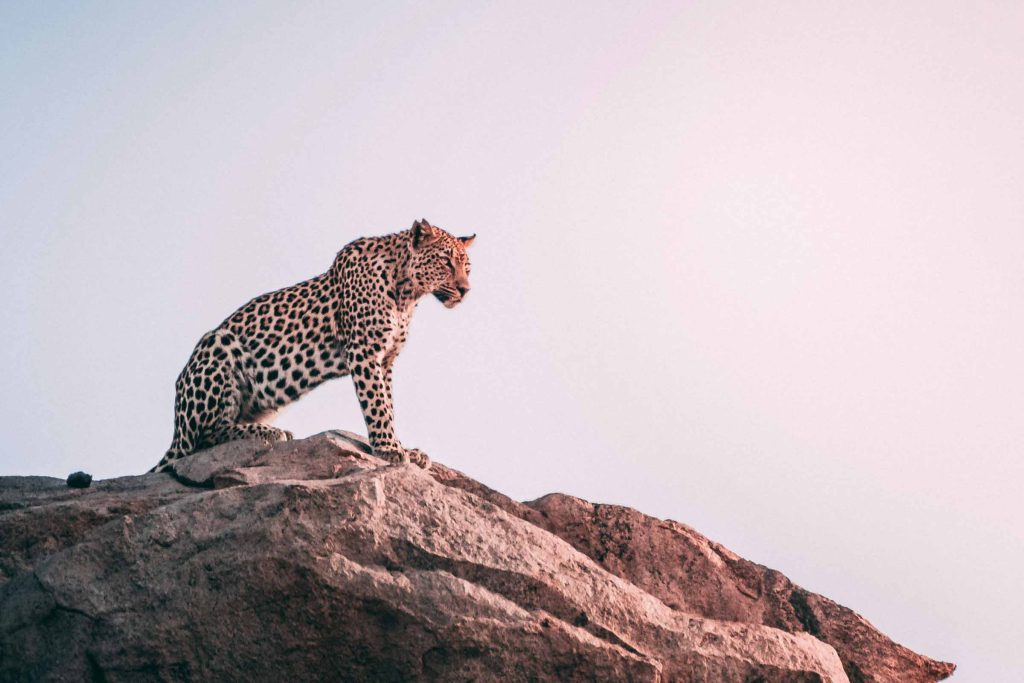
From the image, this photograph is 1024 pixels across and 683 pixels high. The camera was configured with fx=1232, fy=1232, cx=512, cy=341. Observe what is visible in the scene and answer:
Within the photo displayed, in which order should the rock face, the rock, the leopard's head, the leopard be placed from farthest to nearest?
1. the leopard's head
2. the leopard
3. the rock
4. the rock face

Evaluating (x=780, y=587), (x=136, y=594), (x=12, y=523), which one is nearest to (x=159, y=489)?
(x=12, y=523)

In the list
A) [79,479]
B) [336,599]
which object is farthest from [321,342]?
[336,599]

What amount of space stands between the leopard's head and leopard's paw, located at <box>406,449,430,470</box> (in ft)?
8.38

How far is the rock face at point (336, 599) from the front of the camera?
11227 millimetres

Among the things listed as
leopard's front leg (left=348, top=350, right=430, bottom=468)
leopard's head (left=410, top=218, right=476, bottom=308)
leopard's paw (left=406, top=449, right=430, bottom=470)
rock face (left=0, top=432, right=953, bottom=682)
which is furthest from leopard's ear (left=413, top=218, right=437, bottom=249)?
rock face (left=0, top=432, right=953, bottom=682)

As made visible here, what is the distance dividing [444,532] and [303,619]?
1.64 meters

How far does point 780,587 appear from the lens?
14.8 m

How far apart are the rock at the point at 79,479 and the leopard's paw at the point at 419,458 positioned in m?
3.84

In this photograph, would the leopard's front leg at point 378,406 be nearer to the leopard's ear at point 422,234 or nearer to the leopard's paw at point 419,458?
the leopard's paw at point 419,458

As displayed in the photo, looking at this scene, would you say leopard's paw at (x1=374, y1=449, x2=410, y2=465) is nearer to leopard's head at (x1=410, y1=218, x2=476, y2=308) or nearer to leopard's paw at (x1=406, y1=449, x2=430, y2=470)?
leopard's paw at (x1=406, y1=449, x2=430, y2=470)

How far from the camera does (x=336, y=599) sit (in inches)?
443

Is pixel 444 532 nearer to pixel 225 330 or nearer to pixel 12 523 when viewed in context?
pixel 12 523

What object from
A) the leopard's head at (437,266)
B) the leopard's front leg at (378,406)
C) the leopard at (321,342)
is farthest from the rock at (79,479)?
the leopard's head at (437,266)

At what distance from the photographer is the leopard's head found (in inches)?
660
